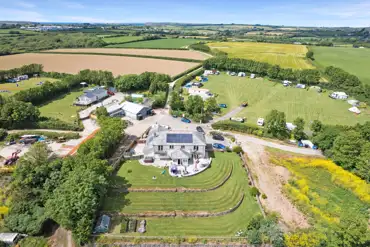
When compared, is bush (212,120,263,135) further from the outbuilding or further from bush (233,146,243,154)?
the outbuilding

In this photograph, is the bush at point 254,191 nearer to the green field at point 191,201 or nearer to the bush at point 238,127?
the green field at point 191,201

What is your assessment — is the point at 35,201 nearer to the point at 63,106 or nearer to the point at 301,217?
the point at 301,217

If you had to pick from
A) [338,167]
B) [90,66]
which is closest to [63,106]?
[90,66]

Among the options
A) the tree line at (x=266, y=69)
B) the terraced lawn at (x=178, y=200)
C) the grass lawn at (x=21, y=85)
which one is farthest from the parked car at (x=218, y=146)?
the grass lawn at (x=21, y=85)

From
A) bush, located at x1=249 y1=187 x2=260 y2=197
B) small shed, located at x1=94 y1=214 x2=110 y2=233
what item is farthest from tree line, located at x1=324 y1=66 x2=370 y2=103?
small shed, located at x1=94 y1=214 x2=110 y2=233

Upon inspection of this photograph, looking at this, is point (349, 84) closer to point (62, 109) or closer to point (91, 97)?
point (91, 97)

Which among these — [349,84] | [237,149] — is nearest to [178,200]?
[237,149]
